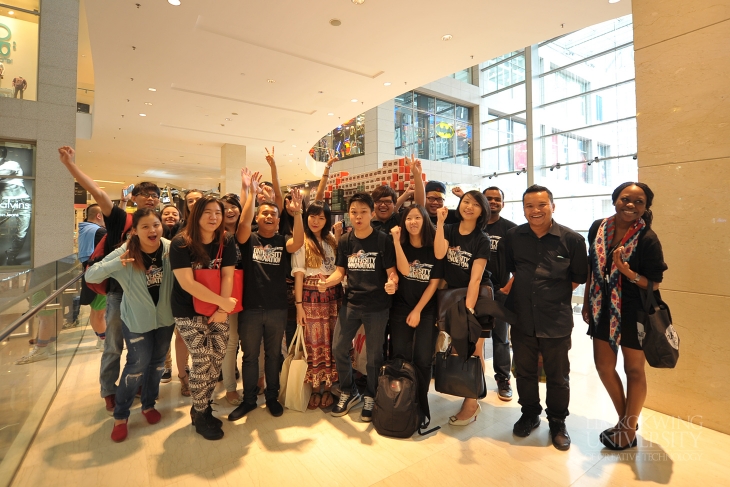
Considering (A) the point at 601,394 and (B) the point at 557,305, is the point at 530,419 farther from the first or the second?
(A) the point at 601,394

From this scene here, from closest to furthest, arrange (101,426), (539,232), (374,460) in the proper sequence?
(374,460) < (539,232) < (101,426)

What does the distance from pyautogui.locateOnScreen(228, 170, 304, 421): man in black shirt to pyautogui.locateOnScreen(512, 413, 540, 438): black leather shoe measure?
1.76 m

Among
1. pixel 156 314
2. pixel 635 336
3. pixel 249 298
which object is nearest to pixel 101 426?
Result: pixel 156 314

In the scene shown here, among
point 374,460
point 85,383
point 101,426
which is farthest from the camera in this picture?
point 85,383

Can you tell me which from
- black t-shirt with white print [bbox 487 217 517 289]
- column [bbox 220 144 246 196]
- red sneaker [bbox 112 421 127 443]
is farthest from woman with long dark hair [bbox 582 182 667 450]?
column [bbox 220 144 246 196]

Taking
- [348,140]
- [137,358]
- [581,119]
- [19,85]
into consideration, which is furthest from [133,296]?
[348,140]

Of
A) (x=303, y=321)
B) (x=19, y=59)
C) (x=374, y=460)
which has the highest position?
(x=19, y=59)

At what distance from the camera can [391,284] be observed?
2.56 metres

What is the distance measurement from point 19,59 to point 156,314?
7.93m

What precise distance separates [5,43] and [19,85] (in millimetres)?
1021

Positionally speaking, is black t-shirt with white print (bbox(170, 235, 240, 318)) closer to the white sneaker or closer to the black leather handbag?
the white sneaker

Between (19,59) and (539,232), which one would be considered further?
(19,59)

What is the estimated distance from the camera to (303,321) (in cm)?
289

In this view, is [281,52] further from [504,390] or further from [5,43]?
[504,390]
